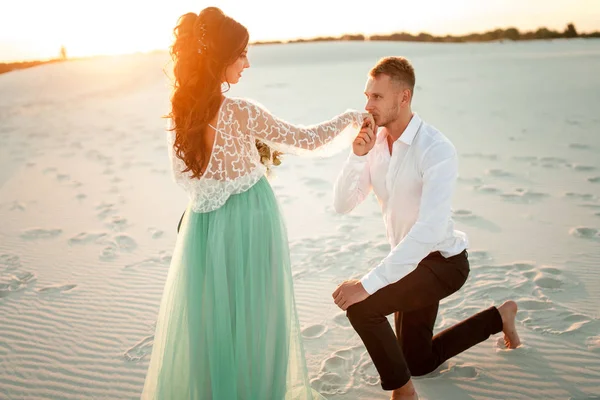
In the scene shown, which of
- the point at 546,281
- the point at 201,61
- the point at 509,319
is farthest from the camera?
the point at 546,281

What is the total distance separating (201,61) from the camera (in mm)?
2848

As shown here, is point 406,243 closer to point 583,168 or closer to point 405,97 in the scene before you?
point 405,97

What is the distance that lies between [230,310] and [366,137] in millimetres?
1261

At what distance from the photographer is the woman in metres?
3.00

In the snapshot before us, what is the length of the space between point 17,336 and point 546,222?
523cm

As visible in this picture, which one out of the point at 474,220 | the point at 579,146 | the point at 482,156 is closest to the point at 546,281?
the point at 474,220

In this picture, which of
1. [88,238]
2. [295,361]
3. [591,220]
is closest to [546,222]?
[591,220]

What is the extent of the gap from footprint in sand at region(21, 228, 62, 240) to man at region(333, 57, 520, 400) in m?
4.57

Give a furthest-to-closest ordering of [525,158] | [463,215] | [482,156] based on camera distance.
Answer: [482,156], [525,158], [463,215]

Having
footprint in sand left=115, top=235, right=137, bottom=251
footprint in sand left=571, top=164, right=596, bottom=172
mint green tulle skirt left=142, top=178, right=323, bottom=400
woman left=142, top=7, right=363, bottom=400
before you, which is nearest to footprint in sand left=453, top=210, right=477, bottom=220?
footprint in sand left=571, top=164, right=596, bottom=172

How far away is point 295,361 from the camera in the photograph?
10.7ft

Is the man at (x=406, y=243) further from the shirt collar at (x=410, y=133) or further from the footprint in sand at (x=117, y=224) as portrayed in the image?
the footprint in sand at (x=117, y=224)

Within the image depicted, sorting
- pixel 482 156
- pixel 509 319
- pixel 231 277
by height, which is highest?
pixel 231 277

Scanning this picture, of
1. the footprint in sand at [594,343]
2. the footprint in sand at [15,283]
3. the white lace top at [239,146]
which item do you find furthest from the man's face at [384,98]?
the footprint in sand at [15,283]
